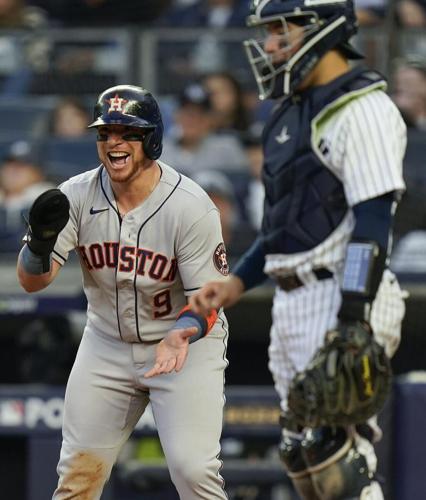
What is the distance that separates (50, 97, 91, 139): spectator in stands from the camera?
721cm

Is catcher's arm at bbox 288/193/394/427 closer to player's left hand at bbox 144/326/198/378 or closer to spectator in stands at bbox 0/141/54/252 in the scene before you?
player's left hand at bbox 144/326/198/378

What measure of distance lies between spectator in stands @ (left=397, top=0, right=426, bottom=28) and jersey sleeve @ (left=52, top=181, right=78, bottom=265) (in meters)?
3.74

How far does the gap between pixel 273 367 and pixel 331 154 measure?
0.67 meters

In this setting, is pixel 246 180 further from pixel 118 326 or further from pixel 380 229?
pixel 380 229

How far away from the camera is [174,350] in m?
3.67

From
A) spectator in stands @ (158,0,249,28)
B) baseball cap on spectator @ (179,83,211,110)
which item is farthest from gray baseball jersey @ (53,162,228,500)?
spectator in stands @ (158,0,249,28)

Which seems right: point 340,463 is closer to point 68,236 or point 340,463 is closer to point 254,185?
point 68,236

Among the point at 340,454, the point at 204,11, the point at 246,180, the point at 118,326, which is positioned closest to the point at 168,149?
the point at 246,180

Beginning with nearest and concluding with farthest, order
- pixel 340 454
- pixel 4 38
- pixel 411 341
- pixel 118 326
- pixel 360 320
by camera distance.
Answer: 1. pixel 360 320
2. pixel 340 454
3. pixel 118 326
4. pixel 411 341
5. pixel 4 38

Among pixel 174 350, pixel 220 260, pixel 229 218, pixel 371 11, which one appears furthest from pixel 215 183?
pixel 174 350

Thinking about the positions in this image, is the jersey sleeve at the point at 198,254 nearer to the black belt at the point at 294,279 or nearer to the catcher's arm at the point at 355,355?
the black belt at the point at 294,279

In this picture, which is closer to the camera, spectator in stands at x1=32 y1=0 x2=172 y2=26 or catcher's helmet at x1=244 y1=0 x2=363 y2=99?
catcher's helmet at x1=244 y1=0 x2=363 y2=99

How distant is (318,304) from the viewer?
372 cm

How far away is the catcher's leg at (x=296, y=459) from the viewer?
3795mm
